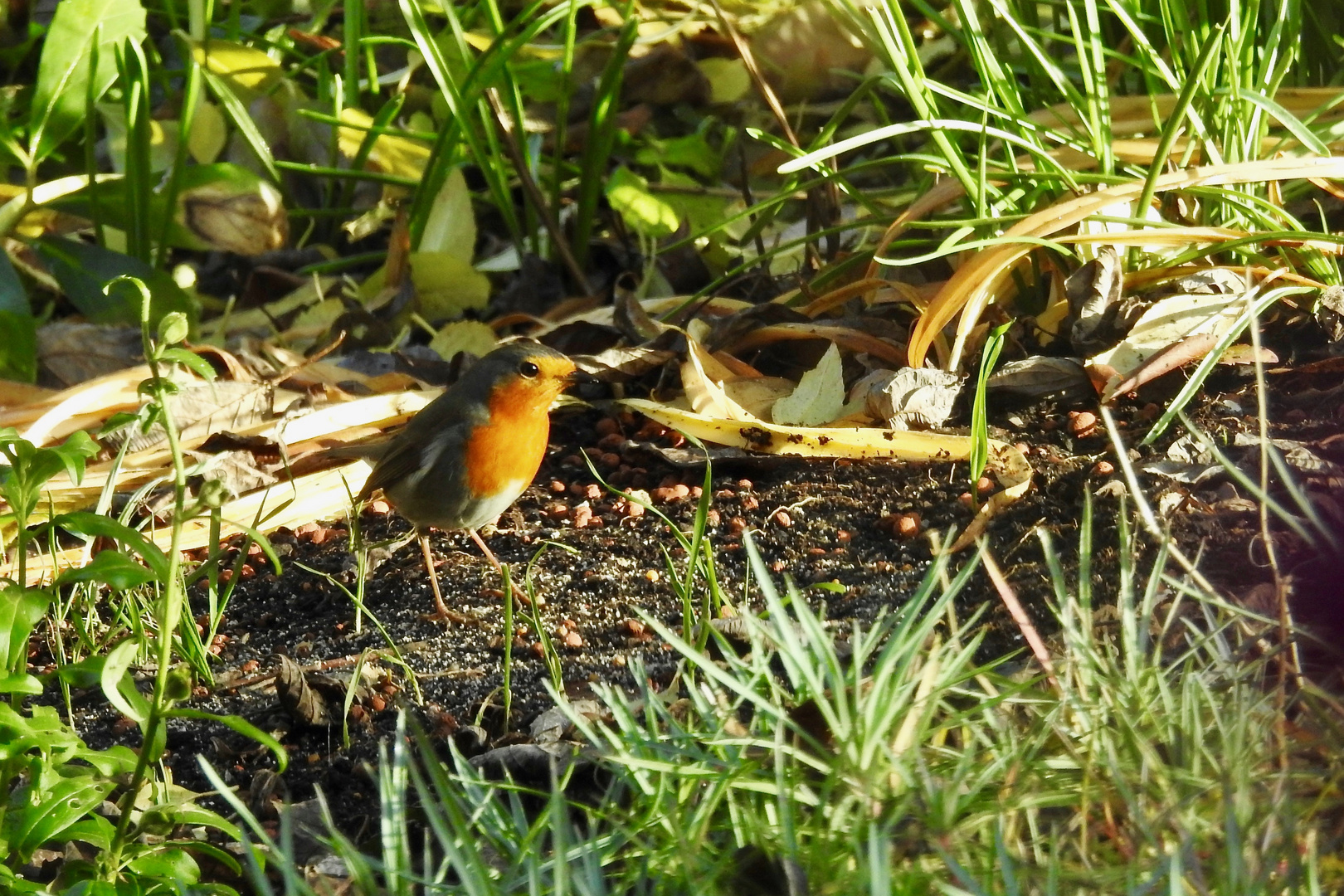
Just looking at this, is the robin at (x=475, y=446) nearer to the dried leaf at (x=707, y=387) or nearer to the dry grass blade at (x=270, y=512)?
the dry grass blade at (x=270, y=512)

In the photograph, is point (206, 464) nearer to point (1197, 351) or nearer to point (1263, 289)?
point (1197, 351)

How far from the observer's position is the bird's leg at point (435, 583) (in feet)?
9.74

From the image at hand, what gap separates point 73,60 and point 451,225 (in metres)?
1.29

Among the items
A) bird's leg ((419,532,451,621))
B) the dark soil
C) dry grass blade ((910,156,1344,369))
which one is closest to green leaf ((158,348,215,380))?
the dark soil

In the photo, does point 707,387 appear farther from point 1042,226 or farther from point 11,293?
point 11,293

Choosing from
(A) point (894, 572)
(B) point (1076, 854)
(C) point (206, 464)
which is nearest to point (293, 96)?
(C) point (206, 464)

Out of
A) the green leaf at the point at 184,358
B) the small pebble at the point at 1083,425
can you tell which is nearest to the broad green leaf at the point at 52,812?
the green leaf at the point at 184,358

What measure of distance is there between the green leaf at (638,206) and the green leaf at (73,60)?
1.59m

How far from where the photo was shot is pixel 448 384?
4086mm

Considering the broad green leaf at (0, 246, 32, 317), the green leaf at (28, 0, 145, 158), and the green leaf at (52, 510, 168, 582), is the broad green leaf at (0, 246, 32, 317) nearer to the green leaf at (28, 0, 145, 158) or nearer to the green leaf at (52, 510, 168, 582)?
the green leaf at (28, 0, 145, 158)

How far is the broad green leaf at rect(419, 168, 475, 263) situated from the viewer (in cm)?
469

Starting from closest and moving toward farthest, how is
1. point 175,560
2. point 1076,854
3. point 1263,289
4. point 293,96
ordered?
point 1076,854 < point 175,560 < point 1263,289 < point 293,96

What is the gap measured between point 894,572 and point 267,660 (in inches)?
51.3

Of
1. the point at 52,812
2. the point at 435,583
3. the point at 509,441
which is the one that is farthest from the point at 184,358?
the point at 509,441
